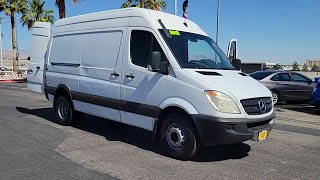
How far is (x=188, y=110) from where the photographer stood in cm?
640

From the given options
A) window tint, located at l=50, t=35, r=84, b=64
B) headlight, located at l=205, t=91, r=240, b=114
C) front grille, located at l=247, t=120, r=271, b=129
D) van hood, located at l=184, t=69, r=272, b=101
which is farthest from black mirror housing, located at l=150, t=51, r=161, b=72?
window tint, located at l=50, t=35, r=84, b=64

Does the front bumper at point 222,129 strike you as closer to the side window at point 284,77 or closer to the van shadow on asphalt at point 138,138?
the van shadow on asphalt at point 138,138

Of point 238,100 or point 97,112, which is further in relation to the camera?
point 97,112

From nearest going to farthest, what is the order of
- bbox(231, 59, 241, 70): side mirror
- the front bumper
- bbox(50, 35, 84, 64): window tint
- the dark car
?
the front bumper, bbox(231, 59, 241, 70): side mirror, bbox(50, 35, 84, 64): window tint, the dark car

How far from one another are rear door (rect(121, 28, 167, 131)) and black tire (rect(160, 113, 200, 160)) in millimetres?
296

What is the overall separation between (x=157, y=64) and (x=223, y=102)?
4.33ft

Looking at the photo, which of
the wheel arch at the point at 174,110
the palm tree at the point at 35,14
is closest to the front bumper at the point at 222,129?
the wheel arch at the point at 174,110

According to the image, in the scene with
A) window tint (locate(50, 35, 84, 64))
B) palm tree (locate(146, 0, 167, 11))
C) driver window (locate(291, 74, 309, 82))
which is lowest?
driver window (locate(291, 74, 309, 82))

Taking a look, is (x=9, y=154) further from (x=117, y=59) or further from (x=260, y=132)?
(x=260, y=132)

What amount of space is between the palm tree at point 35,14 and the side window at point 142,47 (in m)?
37.9

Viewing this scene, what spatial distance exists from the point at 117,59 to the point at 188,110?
85.4 inches

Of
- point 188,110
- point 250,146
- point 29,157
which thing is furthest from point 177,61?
point 29,157

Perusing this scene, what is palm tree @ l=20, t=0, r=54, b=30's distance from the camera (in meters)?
43.2

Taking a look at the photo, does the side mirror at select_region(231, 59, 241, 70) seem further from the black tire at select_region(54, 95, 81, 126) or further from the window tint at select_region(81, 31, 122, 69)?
the black tire at select_region(54, 95, 81, 126)
